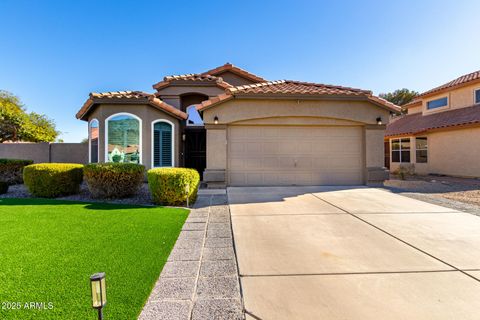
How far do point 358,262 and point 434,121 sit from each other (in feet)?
62.1

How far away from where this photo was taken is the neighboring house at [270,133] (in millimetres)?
9648

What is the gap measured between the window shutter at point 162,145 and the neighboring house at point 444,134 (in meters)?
17.3

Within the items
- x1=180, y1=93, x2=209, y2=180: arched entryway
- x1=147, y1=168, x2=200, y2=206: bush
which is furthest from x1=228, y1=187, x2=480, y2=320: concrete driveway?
x1=180, y1=93, x2=209, y2=180: arched entryway

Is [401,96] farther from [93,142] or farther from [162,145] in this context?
[93,142]

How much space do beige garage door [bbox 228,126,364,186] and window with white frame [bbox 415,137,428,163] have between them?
33.9ft

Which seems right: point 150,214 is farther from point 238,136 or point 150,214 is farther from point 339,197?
point 339,197

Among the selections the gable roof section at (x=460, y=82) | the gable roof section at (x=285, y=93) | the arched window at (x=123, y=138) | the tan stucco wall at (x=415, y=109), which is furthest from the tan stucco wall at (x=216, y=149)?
the tan stucco wall at (x=415, y=109)

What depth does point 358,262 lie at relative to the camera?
10.8 ft

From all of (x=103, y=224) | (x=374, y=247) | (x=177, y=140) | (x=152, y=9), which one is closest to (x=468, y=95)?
(x=374, y=247)

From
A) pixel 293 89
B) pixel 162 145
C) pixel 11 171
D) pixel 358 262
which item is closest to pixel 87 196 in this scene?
pixel 162 145

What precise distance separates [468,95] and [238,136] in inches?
683

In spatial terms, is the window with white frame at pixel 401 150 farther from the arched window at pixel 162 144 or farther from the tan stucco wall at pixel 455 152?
the arched window at pixel 162 144

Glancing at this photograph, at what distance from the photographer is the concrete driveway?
92.7 inches

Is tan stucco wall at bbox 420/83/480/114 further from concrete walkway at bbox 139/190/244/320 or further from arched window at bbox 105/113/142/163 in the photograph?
arched window at bbox 105/113/142/163
